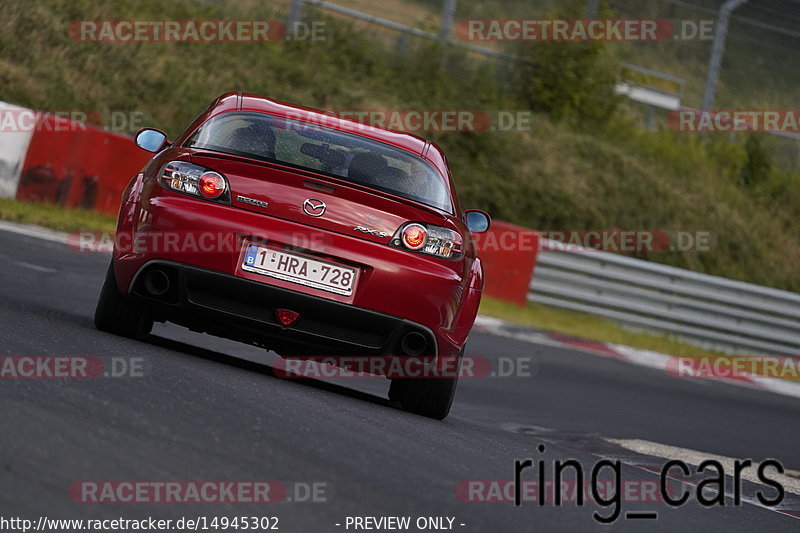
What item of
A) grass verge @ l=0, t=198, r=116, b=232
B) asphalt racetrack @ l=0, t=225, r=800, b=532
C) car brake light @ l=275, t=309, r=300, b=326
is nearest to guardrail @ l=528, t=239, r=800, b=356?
grass verge @ l=0, t=198, r=116, b=232

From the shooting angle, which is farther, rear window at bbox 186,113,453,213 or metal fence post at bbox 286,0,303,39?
metal fence post at bbox 286,0,303,39

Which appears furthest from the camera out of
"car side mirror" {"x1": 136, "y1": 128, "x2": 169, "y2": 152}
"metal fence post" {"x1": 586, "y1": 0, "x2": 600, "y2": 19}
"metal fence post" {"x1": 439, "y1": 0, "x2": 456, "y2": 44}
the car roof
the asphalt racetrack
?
"metal fence post" {"x1": 586, "y1": 0, "x2": 600, "y2": 19}

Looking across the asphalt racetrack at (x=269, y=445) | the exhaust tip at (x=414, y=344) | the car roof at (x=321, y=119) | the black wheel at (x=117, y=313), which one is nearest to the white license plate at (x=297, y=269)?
the exhaust tip at (x=414, y=344)

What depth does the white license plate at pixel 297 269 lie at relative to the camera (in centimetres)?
643

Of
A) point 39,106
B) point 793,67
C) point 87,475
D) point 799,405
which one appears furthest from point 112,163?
point 793,67

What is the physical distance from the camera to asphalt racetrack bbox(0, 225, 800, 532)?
14.4 feet

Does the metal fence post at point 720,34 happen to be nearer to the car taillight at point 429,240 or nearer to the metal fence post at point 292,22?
the metal fence post at point 292,22

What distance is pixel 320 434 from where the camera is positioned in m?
5.59

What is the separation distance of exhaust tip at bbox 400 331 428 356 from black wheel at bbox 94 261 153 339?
1386mm

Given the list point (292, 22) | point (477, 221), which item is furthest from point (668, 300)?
point (477, 221)

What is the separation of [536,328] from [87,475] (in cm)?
1247

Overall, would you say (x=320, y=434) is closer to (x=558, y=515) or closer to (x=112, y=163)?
(x=558, y=515)

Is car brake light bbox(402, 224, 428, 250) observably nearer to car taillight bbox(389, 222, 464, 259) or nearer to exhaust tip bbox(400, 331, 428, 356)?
car taillight bbox(389, 222, 464, 259)

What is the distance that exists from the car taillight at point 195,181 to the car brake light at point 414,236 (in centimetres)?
88
